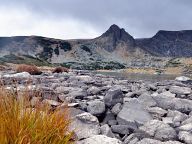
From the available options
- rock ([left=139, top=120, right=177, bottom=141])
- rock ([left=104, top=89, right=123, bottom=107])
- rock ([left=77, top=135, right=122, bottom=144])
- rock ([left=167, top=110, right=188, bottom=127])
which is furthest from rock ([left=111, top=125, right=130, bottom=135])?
rock ([left=104, top=89, right=123, bottom=107])

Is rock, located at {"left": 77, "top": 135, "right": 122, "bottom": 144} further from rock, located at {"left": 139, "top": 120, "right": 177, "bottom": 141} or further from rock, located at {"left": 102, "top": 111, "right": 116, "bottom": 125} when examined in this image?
rock, located at {"left": 102, "top": 111, "right": 116, "bottom": 125}

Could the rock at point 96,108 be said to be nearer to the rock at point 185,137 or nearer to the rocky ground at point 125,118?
the rocky ground at point 125,118

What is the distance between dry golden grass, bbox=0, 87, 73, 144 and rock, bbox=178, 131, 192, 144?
309cm

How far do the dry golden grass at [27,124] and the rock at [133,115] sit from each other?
4.04 m

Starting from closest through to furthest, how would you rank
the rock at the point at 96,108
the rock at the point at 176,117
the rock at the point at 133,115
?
the rock at the point at 133,115 → the rock at the point at 176,117 → the rock at the point at 96,108

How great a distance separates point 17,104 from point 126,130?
3.72m

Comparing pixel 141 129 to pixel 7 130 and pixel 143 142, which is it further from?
pixel 7 130

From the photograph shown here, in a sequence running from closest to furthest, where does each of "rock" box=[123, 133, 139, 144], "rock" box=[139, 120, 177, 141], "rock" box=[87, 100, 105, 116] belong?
1. "rock" box=[123, 133, 139, 144]
2. "rock" box=[139, 120, 177, 141]
3. "rock" box=[87, 100, 105, 116]

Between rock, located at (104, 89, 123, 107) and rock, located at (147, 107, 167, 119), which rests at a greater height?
rock, located at (104, 89, 123, 107)

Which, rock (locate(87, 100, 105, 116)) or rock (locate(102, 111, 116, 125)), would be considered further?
rock (locate(87, 100, 105, 116))

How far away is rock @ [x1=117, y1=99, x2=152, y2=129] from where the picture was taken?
29.3 feet

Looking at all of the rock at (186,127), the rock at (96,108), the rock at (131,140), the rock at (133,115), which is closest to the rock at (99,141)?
the rock at (131,140)

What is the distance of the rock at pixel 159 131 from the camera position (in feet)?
24.4

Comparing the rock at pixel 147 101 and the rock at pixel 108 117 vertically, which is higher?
the rock at pixel 147 101
